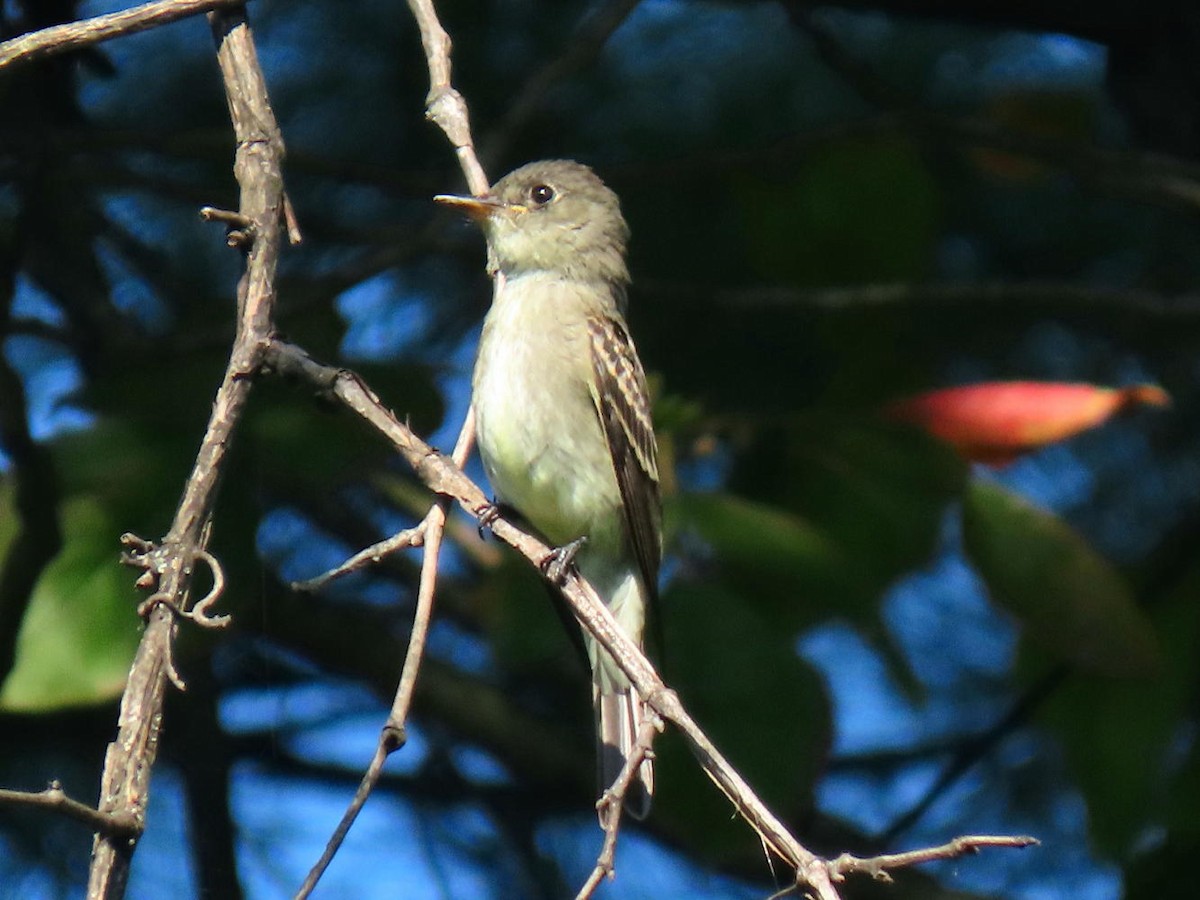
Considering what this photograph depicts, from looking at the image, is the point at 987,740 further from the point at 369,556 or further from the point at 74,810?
the point at 74,810

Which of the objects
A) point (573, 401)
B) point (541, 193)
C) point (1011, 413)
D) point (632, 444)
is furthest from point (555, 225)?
point (1011, 413)

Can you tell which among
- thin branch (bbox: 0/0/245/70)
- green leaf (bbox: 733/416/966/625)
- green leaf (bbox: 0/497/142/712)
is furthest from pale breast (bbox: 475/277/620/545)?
thin branch (bbox: 0/0/245/70)

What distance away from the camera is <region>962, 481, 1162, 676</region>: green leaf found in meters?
3.55

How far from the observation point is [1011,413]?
12.5ft

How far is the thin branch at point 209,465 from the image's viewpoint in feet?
6.48

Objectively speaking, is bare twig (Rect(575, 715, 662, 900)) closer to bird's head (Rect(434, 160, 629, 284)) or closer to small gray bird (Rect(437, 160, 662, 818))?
small gray bird (Rect(437, 160, 662, 818))

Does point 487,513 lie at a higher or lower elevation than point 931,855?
higher

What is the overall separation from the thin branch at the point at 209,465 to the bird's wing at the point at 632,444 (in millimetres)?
1246

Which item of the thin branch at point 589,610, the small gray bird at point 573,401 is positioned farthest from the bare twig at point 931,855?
the small gray bird at point 573,401

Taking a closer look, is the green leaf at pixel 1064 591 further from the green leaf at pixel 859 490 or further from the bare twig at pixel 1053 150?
the bare twig at pixel 1053 150

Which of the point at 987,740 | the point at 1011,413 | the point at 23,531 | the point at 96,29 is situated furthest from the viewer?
the point at 987,740

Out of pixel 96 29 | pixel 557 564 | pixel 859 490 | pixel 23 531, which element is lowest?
pixel 859 490

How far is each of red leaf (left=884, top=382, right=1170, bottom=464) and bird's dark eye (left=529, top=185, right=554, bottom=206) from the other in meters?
0.95

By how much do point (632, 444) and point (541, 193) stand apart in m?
0.69
